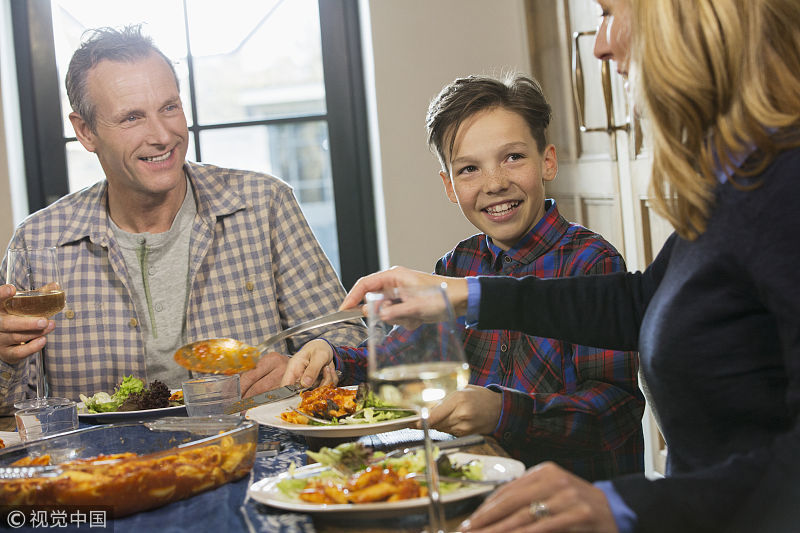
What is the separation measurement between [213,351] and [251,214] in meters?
0.83

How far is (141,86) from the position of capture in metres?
2.13

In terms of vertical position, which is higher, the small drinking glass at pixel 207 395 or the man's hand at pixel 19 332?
the man's hand at pixel 19 332

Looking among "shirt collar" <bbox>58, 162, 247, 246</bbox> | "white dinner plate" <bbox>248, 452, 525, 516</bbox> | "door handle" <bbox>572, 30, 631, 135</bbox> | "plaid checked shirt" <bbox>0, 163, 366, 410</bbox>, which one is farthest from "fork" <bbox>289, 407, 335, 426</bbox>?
"door handle" <bbox>572, 30, 631, 135</bbox>

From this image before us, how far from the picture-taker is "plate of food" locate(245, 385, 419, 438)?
1193 mm

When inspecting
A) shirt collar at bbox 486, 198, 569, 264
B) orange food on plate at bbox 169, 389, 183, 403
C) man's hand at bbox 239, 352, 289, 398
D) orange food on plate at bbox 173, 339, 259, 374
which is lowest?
orange food on plate at bbox 169, 389, 183, 403

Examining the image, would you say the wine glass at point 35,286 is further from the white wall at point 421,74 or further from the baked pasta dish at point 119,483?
the white wall at point 421,74

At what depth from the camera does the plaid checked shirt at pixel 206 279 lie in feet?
6.82

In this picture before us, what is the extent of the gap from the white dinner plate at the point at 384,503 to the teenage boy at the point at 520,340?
255mm

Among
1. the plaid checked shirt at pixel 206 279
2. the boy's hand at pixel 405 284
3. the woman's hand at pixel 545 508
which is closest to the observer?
the woman's hand at pixel 545 508

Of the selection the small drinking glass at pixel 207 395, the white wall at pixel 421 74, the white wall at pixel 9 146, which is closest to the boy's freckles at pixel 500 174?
the small drinking glass at pixel 207 395

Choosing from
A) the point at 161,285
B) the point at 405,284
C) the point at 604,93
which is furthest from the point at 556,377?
the point at 604,93

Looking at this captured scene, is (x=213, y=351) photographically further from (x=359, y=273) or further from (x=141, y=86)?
(x=359, y=273)

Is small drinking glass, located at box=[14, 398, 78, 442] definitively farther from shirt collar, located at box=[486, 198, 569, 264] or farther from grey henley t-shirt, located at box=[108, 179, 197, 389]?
shirt collar, located at box=[486, 198, 569, 264]

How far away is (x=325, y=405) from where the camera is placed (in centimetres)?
128
